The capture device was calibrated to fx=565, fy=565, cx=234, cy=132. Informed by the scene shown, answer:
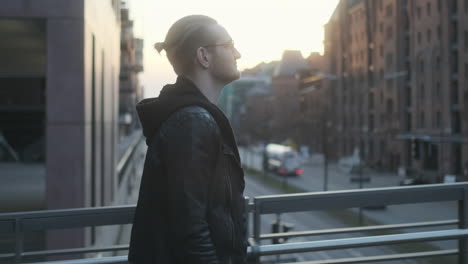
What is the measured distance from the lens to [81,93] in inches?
416

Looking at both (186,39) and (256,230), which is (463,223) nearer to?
(256,230)

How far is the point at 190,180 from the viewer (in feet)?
7.25

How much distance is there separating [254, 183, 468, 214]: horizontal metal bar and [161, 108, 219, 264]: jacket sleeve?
128cm

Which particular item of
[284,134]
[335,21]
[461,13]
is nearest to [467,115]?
[461,13]

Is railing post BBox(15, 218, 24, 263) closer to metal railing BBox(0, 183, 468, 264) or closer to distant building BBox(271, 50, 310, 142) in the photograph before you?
metal railing BBox(0, 183, 468, 264)

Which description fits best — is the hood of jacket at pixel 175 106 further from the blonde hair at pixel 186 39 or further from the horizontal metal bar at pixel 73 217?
the horizontal metal bar at pixel 73 217

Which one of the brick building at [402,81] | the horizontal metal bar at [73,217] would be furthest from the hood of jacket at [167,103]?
the brick building at [402,81]

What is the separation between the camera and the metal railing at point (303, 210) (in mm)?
3352

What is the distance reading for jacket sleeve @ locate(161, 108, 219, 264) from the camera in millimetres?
2180

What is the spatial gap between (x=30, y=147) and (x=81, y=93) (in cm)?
235

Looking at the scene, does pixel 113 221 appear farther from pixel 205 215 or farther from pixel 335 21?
pixel 335 21

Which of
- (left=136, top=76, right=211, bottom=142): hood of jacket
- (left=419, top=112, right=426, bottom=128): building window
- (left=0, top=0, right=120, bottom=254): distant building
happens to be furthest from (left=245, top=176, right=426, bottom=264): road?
(left=419, top=112, right=426, bottom=128): building window

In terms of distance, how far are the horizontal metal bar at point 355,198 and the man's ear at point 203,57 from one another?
124 cm

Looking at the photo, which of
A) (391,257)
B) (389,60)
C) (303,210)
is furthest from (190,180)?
(389,60)
